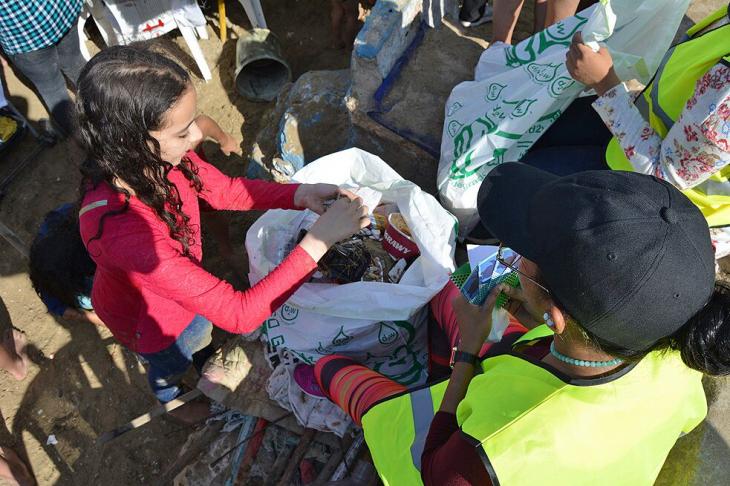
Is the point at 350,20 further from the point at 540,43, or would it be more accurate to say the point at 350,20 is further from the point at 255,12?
the point at 540,43

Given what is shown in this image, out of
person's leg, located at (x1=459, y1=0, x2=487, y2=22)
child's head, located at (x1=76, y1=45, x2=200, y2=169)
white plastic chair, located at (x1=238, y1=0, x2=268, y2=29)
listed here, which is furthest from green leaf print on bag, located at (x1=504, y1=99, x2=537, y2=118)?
white plastic chair, located at (x1=238, y1=0, x2=268, y2=29)

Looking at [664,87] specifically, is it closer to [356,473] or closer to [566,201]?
[566,201]

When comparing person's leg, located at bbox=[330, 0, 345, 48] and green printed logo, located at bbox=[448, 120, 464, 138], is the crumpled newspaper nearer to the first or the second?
green printed logo, located at bbox=[448, 120, 464, 138]

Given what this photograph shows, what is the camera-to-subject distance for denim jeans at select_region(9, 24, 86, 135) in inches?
136

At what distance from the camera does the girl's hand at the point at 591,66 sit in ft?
6.41

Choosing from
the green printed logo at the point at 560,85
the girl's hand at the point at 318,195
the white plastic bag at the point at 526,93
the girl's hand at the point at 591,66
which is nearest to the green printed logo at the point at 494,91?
the white plastic bag at the point at 526,93

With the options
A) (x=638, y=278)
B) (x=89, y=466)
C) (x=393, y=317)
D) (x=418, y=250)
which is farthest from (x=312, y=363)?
(x=89, y=466)

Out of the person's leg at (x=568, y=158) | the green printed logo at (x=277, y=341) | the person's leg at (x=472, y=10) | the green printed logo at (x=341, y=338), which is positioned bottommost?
the green printed logo at (x=277, y=341)

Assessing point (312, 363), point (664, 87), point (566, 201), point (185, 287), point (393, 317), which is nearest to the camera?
point (566, 201)

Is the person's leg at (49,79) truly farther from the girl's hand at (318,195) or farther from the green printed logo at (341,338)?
the green printed logo at (341,338)

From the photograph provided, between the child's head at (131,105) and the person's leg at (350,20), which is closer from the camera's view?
the child's head at (131,105)

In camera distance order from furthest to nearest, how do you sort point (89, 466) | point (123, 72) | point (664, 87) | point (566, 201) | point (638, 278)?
1. point (89, 466)
2. point (664, 87)
3. point (123, 72)
4. point (566, 201)
5. point (638, 278)

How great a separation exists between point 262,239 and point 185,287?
2.17 ft

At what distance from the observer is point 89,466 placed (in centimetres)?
290
